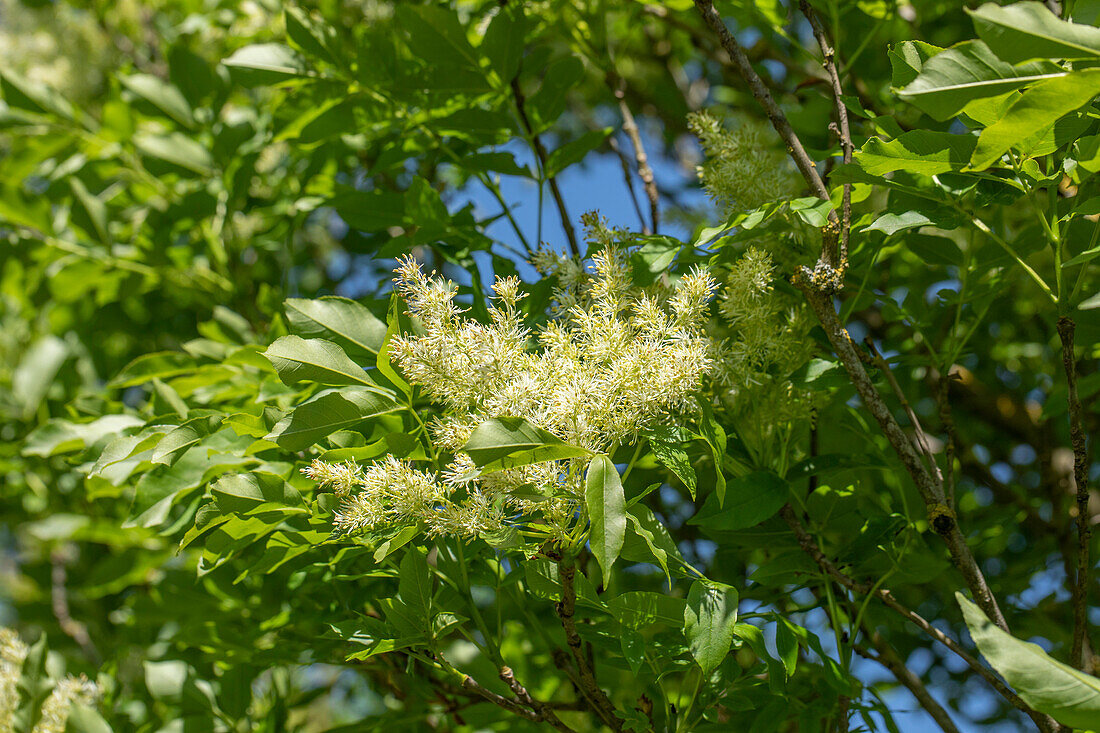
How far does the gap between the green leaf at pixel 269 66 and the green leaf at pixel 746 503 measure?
94 cm

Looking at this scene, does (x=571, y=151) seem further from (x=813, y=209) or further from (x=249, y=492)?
(x=249, y=492)

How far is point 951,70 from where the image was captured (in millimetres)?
668

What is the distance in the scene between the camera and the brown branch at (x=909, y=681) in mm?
1081

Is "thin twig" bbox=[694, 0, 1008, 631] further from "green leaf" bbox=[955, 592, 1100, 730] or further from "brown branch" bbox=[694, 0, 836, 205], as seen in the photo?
"green leaf" bbox=[955, 592, 1100, 730]

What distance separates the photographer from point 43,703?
133 cm

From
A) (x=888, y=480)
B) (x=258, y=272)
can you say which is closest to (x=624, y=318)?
(x=888, y=480)

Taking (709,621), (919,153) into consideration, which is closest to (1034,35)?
(919,153)

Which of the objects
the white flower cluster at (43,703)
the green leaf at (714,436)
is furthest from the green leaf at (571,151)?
the white flower cluster at (43,703)

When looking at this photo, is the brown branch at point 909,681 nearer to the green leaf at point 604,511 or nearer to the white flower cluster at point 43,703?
the green leaf at point 604,511

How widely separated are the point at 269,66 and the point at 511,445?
955 mm

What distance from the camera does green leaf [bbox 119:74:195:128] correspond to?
67.7 inches

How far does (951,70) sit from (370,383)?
0.60 metres

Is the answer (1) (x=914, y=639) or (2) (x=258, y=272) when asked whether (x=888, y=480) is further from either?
(2) (x=258, y=272)

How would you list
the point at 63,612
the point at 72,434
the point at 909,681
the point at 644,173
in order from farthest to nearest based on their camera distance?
1. the point at 63,612
2. the point at 644,173
3. the point at 72,434
4. the point at 909,681
